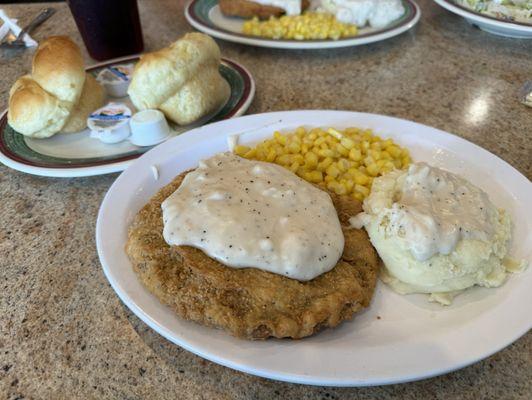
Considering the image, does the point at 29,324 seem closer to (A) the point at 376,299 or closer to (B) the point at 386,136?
(A) the point at 376,299

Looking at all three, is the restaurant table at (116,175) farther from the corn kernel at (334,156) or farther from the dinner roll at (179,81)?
the corn kernel at (334,156)

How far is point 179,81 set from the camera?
2229mm

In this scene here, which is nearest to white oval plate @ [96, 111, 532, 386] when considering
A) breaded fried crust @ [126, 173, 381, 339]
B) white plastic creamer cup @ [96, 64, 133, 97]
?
breaded fried crust @ [126, 173, 381, 339]

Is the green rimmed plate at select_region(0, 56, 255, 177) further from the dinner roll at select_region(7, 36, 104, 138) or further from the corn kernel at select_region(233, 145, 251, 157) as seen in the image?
the corn kernel at select_region(233, 145, 251, 157)

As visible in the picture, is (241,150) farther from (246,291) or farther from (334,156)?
(246,291)

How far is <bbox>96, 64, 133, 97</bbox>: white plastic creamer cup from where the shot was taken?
2.60 meters

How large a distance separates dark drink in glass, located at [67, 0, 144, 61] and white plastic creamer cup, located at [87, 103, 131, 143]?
891 mm

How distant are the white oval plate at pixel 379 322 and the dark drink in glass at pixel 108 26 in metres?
1.47

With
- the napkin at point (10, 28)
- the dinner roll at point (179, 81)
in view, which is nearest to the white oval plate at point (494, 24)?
the dinner roll at point (179, 81)

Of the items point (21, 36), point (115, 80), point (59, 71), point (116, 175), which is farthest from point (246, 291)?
point (21, 36)

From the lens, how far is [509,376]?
1.31 meters

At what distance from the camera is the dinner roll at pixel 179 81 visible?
7.22 ft

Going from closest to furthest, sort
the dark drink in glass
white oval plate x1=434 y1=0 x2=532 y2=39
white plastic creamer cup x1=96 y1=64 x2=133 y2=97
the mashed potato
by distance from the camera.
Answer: the mashed potato, white plastic creamer cup x1=96 y1=64 x2=133 y2=97, the dark drink in glass, white oval plate x1=434 y1=0 x2=532 y2=39

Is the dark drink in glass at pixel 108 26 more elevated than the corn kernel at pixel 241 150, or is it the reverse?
the dark drink in glass at pixel 108 26
